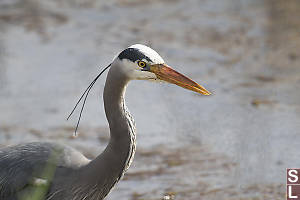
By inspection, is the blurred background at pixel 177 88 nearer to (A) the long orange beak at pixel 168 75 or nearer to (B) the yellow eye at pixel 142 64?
(A) the long orange beak at pixel 168 75

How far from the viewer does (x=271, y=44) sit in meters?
8.81

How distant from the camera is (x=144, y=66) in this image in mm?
4613

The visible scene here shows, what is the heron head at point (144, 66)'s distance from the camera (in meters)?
4.57

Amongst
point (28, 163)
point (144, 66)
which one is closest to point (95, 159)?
point (28, 163)

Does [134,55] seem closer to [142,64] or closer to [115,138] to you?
[142,64]

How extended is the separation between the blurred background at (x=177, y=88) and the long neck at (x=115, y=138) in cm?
120

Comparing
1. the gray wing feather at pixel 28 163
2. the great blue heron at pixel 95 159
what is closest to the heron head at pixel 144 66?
the great blue heron at pixel 95 159

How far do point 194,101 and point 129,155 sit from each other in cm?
296

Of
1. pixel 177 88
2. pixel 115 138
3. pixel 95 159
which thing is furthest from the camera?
pixel 177 88

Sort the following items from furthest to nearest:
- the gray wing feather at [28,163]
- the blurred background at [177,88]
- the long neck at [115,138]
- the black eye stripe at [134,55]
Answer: the blurred background at [177,88] → the gray wing feather at [28,163] → the long neck at [115,138] → the black eye stripe at [134,55]

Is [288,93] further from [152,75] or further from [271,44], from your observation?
[152,75]

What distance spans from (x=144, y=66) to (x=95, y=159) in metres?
0.74

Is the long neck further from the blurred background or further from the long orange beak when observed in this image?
the blurred background

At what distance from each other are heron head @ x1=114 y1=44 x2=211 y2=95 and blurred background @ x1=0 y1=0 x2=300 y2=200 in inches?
62.4
